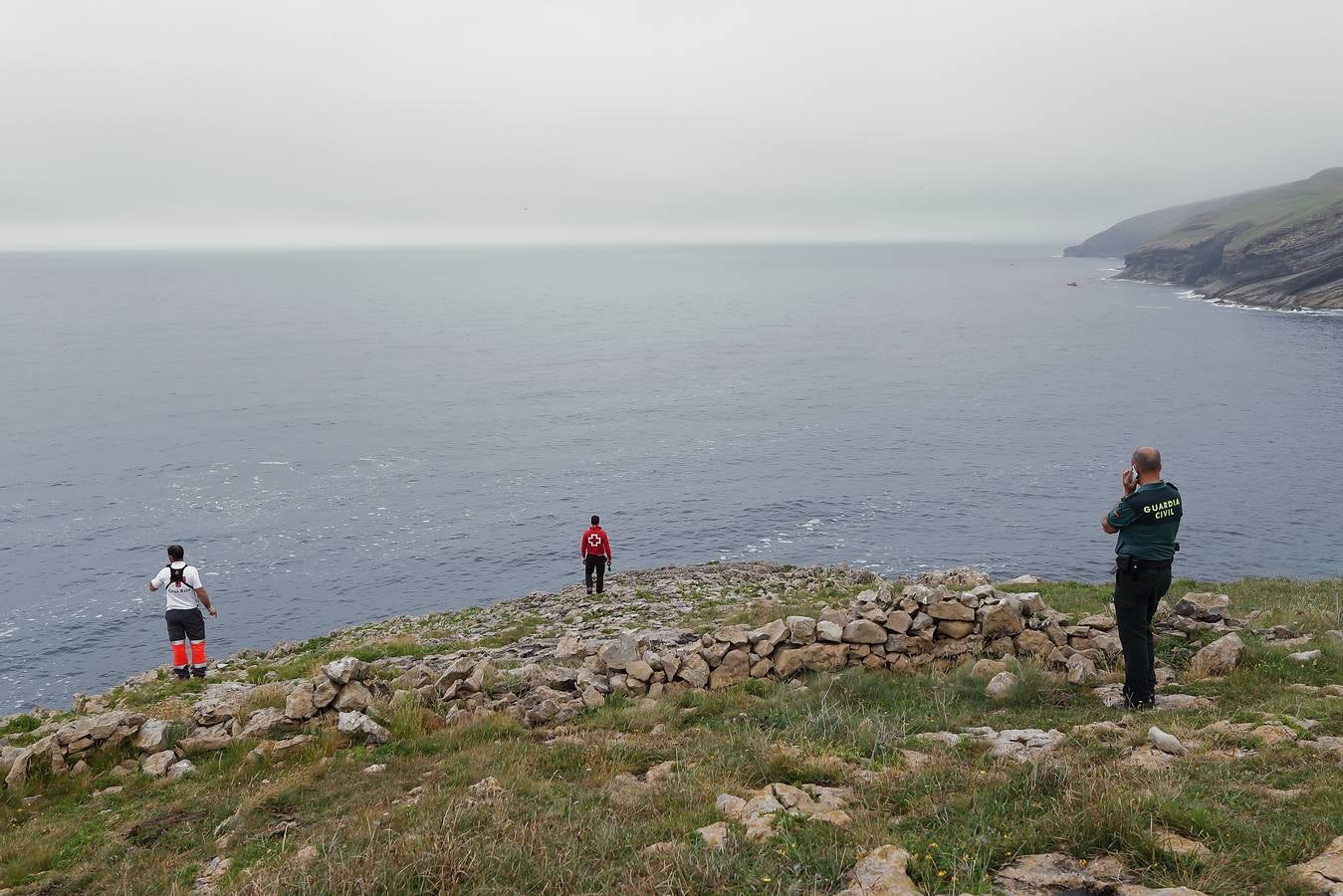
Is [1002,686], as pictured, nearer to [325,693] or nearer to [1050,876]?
[1050,876]

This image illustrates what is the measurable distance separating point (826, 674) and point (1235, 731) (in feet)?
19.9

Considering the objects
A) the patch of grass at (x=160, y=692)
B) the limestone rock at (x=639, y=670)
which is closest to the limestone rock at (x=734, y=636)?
the limestone rock at (x=639, y=670)

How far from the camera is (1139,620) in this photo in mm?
11383

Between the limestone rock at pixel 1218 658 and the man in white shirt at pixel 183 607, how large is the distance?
1953 centimetres

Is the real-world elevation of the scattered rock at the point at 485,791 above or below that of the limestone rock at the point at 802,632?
above

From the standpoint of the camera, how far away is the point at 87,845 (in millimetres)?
9625

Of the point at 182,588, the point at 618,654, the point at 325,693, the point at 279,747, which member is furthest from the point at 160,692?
the point at 618,654

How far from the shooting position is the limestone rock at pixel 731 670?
14.8 meters

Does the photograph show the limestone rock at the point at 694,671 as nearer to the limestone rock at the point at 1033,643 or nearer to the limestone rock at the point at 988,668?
the limestone rock at the point at 988,668

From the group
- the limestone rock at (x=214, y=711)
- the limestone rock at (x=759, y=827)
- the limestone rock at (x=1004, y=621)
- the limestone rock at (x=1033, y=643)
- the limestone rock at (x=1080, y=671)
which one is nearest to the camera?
the limestone rock at (x=759, y=827)

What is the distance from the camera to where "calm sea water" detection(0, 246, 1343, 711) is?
47.4 meters

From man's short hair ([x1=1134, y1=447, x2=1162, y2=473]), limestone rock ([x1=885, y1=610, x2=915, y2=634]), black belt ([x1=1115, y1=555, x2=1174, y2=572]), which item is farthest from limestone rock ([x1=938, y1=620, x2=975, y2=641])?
man's short hair ([x1=1134, y1=447, x2=1162, y2=473])

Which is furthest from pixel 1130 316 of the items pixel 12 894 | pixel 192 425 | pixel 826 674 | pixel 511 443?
pixel 12 894

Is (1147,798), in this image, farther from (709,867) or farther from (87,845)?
(87,845)
